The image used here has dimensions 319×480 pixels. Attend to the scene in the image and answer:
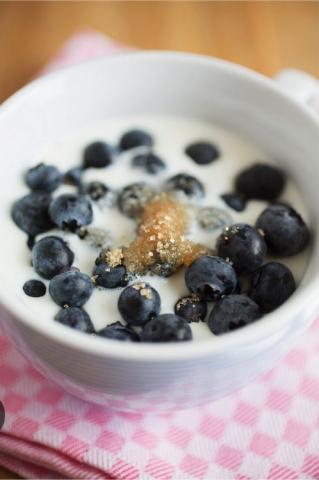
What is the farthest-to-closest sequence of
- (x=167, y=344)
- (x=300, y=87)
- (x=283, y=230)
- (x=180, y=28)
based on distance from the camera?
1. (x=180, y=28)
2. (x=300, y=87)
3. (x=283, y=230)
4. (x=167, y=344)

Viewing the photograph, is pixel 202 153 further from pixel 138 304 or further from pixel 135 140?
pixel 138 304

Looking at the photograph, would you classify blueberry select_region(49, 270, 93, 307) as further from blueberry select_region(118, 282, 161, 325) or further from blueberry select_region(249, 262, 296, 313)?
blueberry select_region(249, 262, 296, 313)

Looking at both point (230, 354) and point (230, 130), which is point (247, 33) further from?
point (230, 354)

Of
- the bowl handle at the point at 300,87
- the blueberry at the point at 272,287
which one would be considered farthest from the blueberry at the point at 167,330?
the bowl handle at the point at 300,87

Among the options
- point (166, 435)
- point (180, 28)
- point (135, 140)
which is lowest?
point (166, 435)

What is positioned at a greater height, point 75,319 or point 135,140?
point 135,140

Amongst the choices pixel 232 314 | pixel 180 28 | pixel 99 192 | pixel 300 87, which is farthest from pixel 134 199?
pixel 180 28

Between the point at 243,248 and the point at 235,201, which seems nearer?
the point at 243,248
